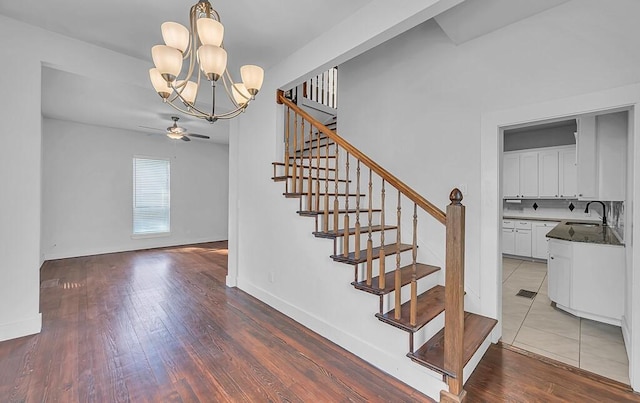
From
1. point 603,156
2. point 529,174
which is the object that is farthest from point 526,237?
point 603,156

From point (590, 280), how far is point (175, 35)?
4.37 metres

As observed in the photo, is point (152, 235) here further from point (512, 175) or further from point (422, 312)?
point (512, 175)

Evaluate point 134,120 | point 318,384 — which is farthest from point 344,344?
point 134,120

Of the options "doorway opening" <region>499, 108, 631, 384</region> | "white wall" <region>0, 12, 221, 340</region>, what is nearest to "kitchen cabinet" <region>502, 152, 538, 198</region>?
"doorway opening" <region>499, 108, 631, 384</region>

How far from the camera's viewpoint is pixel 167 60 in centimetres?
168

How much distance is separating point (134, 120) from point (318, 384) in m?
5.86

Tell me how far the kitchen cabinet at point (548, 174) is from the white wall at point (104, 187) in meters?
7.70

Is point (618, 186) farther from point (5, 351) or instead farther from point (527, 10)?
point (5, 351)

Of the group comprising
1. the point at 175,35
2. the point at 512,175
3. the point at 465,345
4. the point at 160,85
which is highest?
the point at 175,35

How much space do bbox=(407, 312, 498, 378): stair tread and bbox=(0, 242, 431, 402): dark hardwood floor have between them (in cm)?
25

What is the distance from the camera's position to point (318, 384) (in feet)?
6.29

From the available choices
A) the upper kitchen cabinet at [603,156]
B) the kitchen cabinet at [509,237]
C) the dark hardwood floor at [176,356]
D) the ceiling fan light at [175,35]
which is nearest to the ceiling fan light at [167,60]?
the ceiling fan light at [175,35]

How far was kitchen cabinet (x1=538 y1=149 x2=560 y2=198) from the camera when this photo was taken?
541cm

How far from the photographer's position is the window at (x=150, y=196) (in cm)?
647
